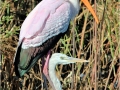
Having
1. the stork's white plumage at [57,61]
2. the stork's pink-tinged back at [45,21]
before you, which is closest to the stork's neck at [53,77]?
the stork's white plumage at [57,61]

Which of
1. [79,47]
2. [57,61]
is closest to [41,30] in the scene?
[57,61]

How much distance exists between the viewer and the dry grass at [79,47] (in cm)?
287

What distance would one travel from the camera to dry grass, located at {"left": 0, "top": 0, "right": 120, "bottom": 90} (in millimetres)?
2869

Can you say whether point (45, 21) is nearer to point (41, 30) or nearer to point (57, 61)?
point (41, 30)

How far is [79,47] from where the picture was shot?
3.01m

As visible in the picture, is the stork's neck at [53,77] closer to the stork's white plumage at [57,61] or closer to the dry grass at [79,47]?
the stork's white plumage at [57,61]

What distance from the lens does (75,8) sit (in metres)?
2.36

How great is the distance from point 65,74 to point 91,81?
439mm

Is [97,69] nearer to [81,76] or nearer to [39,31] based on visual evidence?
[81,76]

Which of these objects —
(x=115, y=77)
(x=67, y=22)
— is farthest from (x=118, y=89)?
(x=67, y=22)

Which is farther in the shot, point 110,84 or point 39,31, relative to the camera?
point 110,84

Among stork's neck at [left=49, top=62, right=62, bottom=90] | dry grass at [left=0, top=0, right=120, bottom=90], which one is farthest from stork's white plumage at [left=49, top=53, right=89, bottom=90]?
dry grass at [left=0, top=0, right=120, bottom=90]

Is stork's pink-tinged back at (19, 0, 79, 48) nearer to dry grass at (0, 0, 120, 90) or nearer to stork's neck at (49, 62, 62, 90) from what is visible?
stork's neck at (49, 62, 62, 90)

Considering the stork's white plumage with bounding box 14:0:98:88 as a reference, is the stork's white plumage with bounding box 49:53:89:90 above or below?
below
